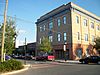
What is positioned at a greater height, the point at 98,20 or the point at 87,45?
the point at 98,20

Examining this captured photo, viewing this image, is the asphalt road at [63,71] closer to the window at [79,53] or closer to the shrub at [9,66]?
the shrub at [9,66]

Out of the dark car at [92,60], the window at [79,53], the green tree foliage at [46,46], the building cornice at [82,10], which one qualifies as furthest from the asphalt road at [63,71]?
the building cornice at [82,10]

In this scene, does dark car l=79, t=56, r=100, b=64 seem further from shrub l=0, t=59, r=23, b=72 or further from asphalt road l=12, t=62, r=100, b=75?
shrub l=0, t=59, r=23, b=72

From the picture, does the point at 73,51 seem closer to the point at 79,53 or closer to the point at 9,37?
the point at 79,53

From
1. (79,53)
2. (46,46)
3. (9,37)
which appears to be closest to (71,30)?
(79,53)

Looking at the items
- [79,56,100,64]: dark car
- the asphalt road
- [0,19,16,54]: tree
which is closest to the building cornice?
[79,56,100,64]: dark car

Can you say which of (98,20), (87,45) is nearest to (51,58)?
(87,45)

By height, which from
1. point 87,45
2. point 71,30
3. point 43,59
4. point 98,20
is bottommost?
point 43,59

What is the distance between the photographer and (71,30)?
40250 millimetres

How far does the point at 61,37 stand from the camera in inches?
1699

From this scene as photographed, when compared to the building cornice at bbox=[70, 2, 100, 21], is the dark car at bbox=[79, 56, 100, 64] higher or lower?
lower

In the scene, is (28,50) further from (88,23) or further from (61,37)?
(88,23)

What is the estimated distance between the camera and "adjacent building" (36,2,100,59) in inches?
1593

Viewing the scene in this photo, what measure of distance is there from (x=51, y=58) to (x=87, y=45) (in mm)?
11797
